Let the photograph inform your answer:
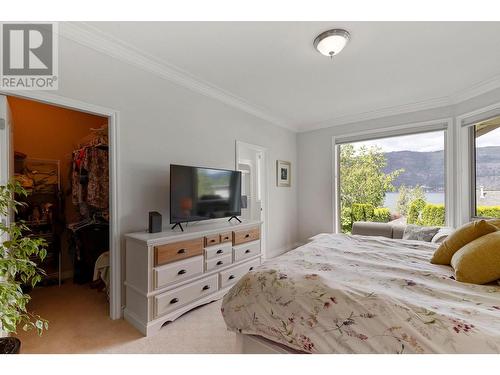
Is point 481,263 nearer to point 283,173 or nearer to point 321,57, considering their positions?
point 321,57

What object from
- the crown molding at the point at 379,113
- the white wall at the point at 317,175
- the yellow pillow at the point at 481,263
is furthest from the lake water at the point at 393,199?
the yellow pillow at the point at 481,263

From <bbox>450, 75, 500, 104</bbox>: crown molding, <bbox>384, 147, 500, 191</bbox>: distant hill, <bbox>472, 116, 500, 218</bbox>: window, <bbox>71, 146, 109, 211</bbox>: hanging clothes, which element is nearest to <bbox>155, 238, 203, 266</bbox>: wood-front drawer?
<bbox>71, 146, 109, 211</bbox>: hanging clothes

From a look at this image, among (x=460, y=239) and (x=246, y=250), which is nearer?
(x=460, y=239)

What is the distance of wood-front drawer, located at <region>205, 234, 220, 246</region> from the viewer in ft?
7.73

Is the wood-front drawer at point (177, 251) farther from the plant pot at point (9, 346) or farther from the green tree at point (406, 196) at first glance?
the green tree at point (406, 196)

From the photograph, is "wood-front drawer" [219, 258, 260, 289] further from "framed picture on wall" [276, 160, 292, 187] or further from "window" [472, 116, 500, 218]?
"window" [472, 116, 500, 218]

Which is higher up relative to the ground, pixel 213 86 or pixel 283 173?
pixel 213 86

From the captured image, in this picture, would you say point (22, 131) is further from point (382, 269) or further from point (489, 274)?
point (489, 274)

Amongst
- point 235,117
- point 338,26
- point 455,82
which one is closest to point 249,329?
point 338,26

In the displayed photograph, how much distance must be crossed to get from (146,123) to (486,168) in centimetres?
421

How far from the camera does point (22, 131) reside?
289 centimetres

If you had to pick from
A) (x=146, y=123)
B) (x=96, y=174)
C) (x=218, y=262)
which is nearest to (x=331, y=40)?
(x=146, y=123)

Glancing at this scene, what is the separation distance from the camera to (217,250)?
2.44 metres
